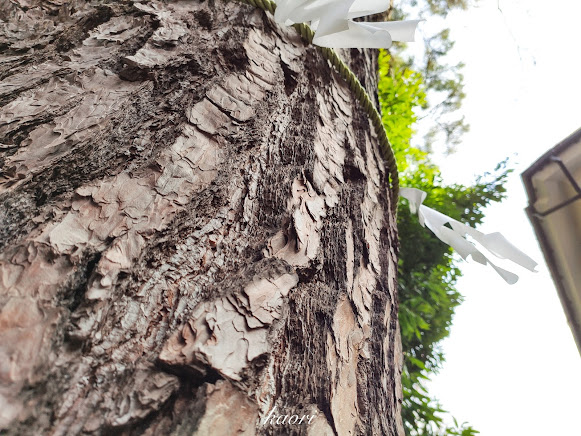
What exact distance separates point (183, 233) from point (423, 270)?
1180 millimetres

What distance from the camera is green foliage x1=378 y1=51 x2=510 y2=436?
1173 millimetres

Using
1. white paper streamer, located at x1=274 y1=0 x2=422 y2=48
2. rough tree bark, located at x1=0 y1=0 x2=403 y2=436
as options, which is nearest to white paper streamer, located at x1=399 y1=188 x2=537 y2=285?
rough tree bark, located at x1=0 y1=0 x2=403 y2=436

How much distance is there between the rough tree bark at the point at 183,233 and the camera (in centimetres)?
30

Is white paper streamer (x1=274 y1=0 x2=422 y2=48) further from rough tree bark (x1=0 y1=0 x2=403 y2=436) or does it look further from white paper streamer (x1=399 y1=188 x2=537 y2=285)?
white paper streamer (x1=399 y1=188 x2=537 y2=285)

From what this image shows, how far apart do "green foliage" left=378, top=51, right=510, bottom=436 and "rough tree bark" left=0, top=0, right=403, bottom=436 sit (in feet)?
2.35

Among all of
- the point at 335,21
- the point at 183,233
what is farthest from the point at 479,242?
the point at 183,233

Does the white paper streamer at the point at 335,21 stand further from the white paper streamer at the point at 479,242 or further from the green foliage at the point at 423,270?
the green foliage at the point at 423,270

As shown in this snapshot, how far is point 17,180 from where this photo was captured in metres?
0.38

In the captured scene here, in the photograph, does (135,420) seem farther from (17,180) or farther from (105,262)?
(17,180)

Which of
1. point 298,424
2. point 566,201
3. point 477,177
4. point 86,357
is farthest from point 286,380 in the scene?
point 477,177

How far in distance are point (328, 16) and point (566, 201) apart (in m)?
0.74

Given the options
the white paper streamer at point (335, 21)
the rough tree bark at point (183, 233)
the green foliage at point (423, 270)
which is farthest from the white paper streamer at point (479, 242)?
the green foliage at point (423, 270)

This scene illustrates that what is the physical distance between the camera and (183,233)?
1.26 feet

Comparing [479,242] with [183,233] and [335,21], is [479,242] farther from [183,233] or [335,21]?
[183,233]
